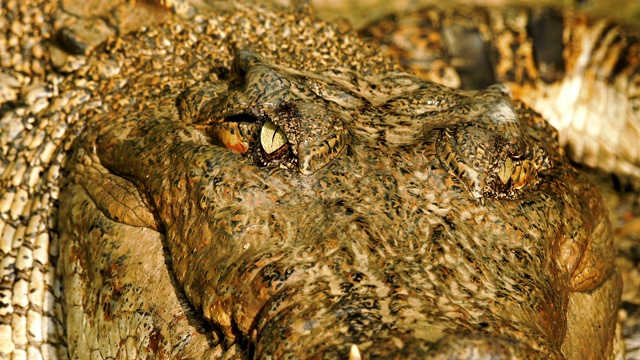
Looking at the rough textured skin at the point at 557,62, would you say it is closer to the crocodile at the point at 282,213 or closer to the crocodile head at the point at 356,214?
the crocodile at the point at 282,213

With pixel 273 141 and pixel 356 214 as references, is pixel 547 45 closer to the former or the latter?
pixel 273 141

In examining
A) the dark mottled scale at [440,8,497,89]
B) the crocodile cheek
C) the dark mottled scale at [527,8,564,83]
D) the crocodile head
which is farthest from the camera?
the dark mottled scale at [527,8,564,83]

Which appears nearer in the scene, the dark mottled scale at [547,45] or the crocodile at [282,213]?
the crocodile at [282,213]

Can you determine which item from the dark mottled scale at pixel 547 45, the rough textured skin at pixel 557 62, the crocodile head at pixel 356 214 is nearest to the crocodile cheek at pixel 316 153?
the crocodile head at pixel 356 214

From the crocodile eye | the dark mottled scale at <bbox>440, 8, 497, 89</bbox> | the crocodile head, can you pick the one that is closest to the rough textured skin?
the dark mottled scale at <bbox>440, 8, 497, 89</bbox>

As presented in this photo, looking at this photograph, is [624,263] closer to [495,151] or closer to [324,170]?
[495,151]

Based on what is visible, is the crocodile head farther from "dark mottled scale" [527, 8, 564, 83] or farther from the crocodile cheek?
"dark mottled scale" [527, 8, 564, 83]

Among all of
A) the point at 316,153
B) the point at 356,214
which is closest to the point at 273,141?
the point at 316,153
